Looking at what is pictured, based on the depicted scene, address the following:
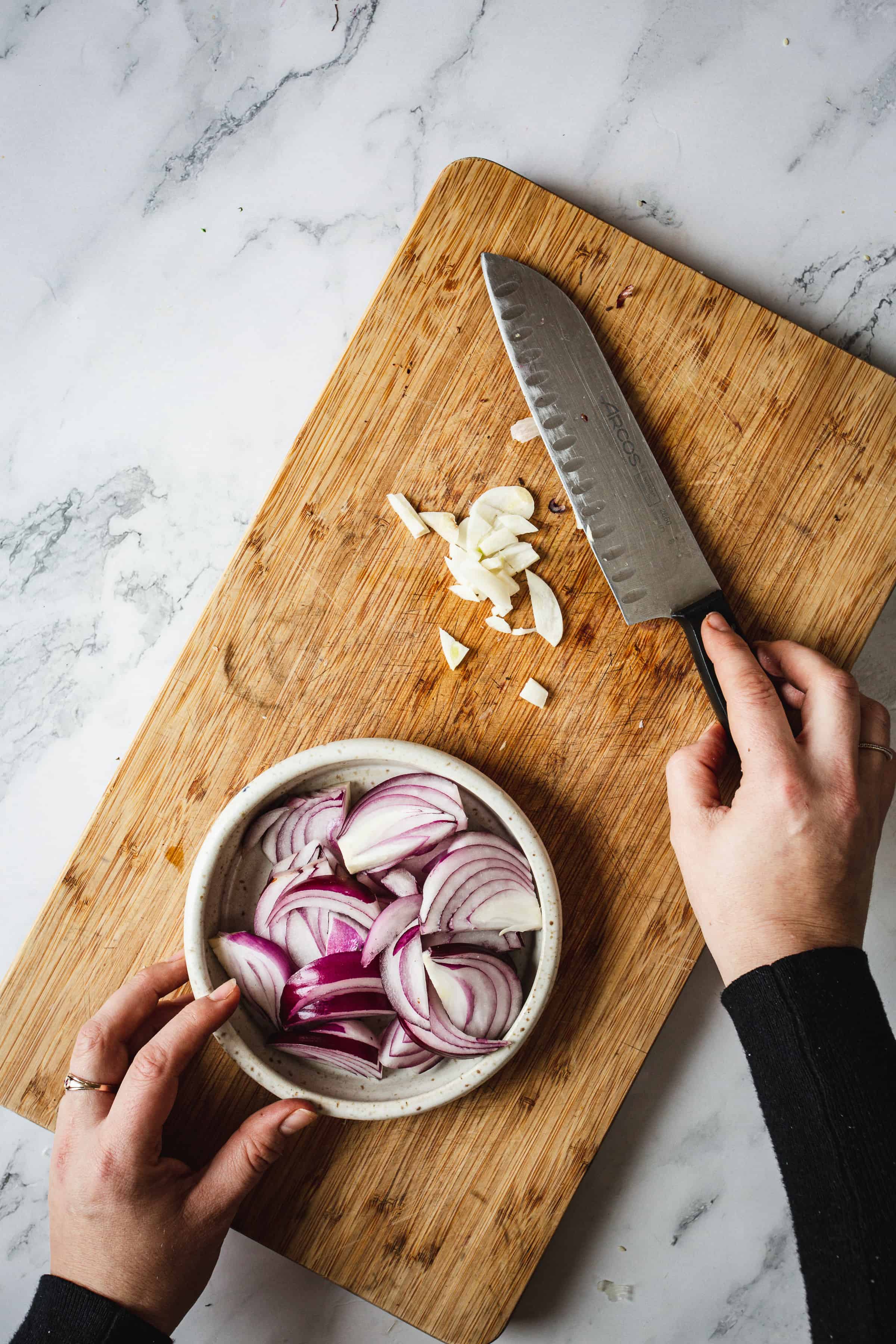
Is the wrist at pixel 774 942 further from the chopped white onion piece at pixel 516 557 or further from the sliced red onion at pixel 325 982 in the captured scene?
the chopped white onion piece at pixel 516 557

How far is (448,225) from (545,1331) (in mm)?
1790

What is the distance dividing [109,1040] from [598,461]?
1.06m

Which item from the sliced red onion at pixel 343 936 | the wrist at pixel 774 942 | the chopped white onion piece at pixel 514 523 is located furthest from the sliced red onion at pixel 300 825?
the wrist at pixel 774 942

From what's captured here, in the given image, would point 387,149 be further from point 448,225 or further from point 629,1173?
point 629,1173

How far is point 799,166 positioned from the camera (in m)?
1.38

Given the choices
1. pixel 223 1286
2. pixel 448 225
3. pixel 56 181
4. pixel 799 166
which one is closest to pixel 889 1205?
pixel 223 1286

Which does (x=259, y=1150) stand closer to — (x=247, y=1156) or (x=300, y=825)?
(x=247, y=1156)

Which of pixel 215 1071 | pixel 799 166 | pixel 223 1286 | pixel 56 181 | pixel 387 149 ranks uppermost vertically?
pixel 799 166

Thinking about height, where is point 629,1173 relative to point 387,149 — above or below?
below

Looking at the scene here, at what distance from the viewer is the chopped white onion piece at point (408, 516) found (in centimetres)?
123

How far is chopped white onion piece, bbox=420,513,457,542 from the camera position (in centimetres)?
122

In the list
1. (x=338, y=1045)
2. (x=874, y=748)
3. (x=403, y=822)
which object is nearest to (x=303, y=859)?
(x=403, y=822)

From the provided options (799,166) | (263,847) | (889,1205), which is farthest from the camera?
(799,166)

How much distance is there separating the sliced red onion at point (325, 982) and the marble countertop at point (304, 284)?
1.75ft
